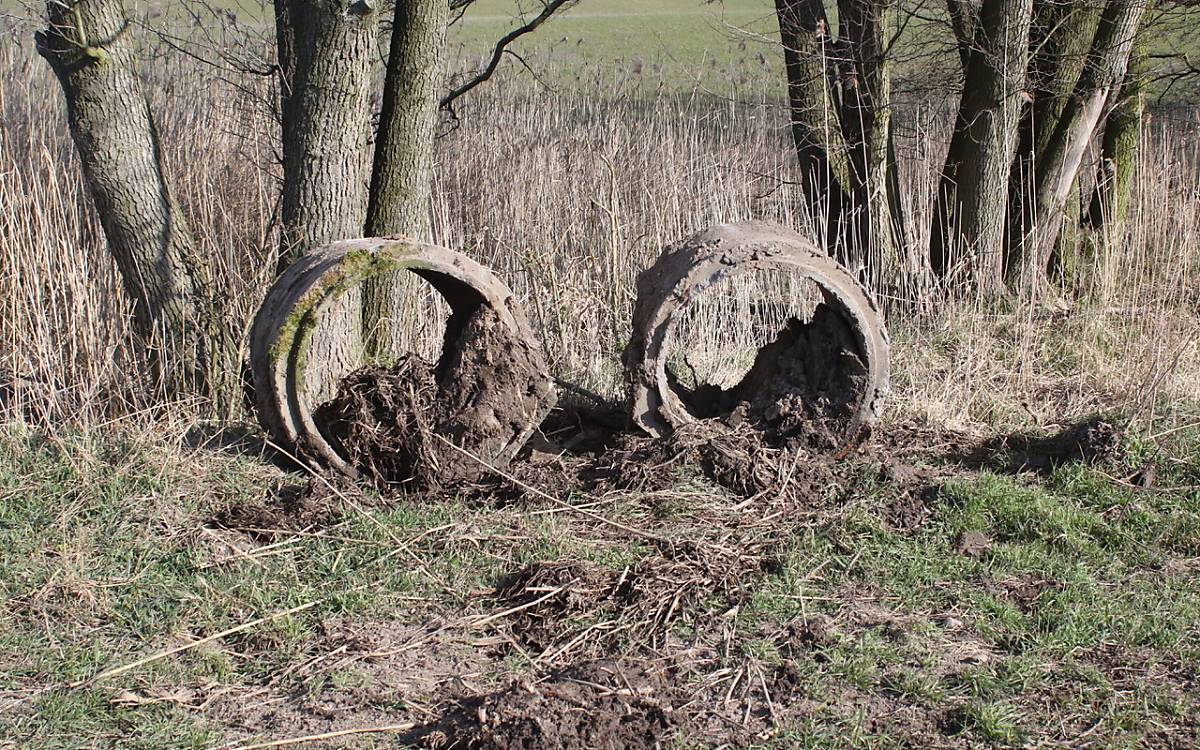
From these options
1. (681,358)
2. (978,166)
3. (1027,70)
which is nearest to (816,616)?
(681,358)

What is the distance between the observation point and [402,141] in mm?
5617

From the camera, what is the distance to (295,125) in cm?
530

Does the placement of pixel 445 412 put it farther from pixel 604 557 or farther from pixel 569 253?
pixel 569 253

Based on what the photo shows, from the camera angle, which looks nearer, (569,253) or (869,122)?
(869,122)

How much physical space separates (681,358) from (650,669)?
10.9 ft

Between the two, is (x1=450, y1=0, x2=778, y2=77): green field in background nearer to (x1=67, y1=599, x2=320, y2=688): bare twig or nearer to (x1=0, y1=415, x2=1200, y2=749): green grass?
(x1=0, y1=415, x2=1200, y2=749): green grass

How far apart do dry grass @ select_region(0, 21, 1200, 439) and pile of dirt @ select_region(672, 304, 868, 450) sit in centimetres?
71

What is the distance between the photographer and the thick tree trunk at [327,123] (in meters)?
5.16

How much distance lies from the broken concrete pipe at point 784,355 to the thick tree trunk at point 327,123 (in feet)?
5.13

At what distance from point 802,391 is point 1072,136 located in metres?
3.74

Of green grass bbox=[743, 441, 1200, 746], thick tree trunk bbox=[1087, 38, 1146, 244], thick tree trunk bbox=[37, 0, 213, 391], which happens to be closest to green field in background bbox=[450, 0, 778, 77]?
thick tree trunk bbox=[1087, 38, 1146, 244]

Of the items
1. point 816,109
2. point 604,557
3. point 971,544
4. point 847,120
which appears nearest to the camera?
point 604,557

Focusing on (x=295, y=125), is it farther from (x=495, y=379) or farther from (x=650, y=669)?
(x=650, y=669)

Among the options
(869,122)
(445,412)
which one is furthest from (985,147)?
(445,412)
